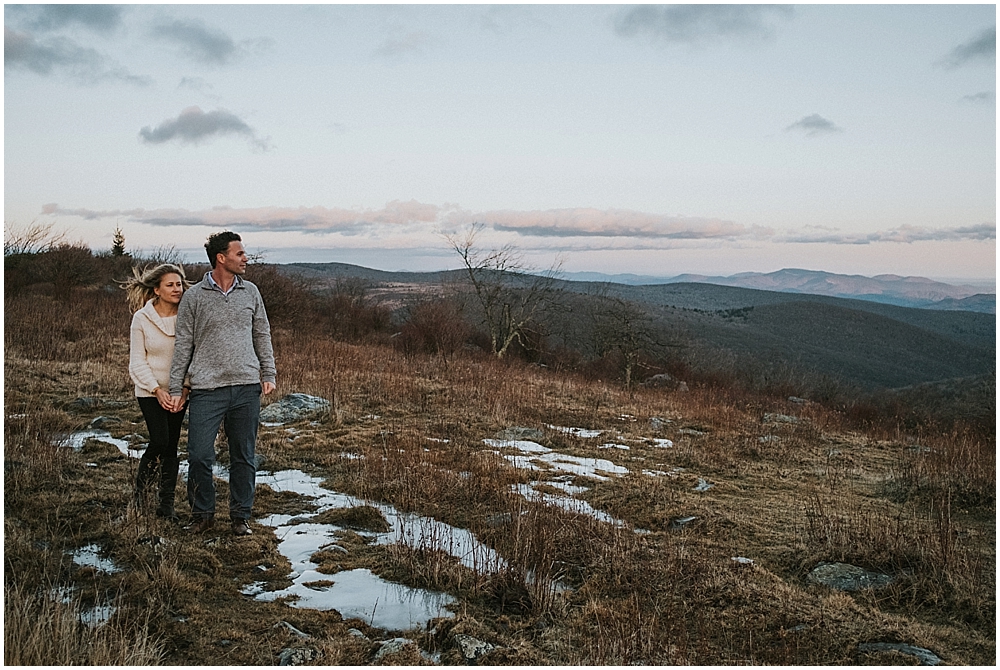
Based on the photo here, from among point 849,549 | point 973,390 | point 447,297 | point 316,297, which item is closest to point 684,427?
point 849,549

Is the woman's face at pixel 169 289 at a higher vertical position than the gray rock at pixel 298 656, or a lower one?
higher

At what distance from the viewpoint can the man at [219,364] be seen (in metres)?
4.55

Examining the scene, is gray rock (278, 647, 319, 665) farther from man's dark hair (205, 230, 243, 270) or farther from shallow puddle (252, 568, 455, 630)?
man's dark hair (205, 230, 243, 270)

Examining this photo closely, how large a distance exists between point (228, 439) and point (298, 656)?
6.24ft

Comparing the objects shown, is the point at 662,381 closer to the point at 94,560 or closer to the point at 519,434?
the point at 519,434

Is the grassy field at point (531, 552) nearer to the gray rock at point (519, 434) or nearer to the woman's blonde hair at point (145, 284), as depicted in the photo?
the gray rock at point (519, 434)

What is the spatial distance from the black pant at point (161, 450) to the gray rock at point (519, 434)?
5.03 m

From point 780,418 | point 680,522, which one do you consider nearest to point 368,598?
point 680,522

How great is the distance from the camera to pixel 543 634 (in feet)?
12.0

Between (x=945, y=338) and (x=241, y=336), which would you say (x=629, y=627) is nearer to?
(x=241, y=336)

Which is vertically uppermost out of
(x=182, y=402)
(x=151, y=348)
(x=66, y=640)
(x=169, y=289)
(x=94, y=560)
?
(x=169, y=289)

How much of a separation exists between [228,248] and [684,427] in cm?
898

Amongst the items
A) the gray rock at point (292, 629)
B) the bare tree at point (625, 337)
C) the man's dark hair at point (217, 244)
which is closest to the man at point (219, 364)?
the man's dark hair at point (217, 244)

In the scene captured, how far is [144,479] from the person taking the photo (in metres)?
4.91
